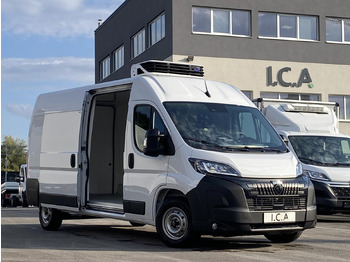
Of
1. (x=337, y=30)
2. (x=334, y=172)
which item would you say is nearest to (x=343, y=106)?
(x=337, y=30)

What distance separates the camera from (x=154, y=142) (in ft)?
31.1

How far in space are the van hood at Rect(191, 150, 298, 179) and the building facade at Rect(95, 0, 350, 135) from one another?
21090 mm

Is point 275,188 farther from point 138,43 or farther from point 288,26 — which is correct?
point 138,43

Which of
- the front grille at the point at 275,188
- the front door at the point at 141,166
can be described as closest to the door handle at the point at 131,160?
the front door at the point at 141,166

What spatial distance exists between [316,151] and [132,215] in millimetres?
6277

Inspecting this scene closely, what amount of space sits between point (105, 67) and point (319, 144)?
29.3 meters

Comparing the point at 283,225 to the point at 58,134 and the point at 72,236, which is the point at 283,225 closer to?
the point at 72,236

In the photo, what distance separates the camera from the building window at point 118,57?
3912cm

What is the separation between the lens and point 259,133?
10039 mm

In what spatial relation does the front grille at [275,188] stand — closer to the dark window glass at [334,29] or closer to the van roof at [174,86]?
the van roof at [174,86]

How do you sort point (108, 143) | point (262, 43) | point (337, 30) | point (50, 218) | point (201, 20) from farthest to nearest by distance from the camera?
point (337, 30)
point (262, 43)
point (201, 20)
point (108, 143)
point (50, 218)

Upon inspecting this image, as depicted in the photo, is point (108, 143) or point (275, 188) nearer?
point (275, 188)

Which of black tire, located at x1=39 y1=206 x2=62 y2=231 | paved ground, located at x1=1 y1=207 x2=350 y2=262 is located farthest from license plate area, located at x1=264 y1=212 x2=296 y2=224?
black tire, located at x1=39 y1=206 x2=62 y2=231

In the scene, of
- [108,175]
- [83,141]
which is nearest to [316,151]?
[108,175]
